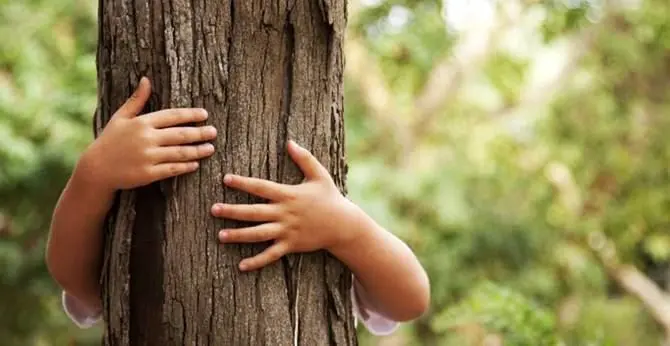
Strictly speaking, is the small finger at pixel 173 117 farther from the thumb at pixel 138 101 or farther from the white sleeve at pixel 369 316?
the white sleeve at pixel 369 316

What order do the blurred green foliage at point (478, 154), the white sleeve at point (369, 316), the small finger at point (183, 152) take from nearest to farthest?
the small finger at point (183, 152) < the white sleeve at point (369, 316) < the blurred green foliage at point (478, 154)

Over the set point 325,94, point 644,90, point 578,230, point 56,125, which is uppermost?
point 325,94

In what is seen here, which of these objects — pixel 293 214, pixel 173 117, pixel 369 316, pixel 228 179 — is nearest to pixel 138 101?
pixel 173 117

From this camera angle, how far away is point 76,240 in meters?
1.48

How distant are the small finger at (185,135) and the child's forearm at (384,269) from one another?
266mm

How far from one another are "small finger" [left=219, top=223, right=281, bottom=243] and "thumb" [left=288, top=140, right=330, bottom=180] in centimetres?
11

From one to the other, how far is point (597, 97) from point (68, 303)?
5693 millimetres

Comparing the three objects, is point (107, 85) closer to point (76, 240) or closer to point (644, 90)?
point (76, 240)

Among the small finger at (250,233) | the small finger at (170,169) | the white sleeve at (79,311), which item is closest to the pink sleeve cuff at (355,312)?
the white sleeve at (79,311)

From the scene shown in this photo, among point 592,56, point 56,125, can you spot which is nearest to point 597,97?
point 592,56

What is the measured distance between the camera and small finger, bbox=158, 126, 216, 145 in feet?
4.38

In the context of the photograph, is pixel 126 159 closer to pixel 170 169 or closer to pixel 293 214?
pixel 170 169

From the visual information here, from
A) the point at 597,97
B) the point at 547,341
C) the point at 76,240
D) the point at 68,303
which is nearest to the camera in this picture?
the point at 76,240

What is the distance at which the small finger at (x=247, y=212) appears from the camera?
53.0 inches
